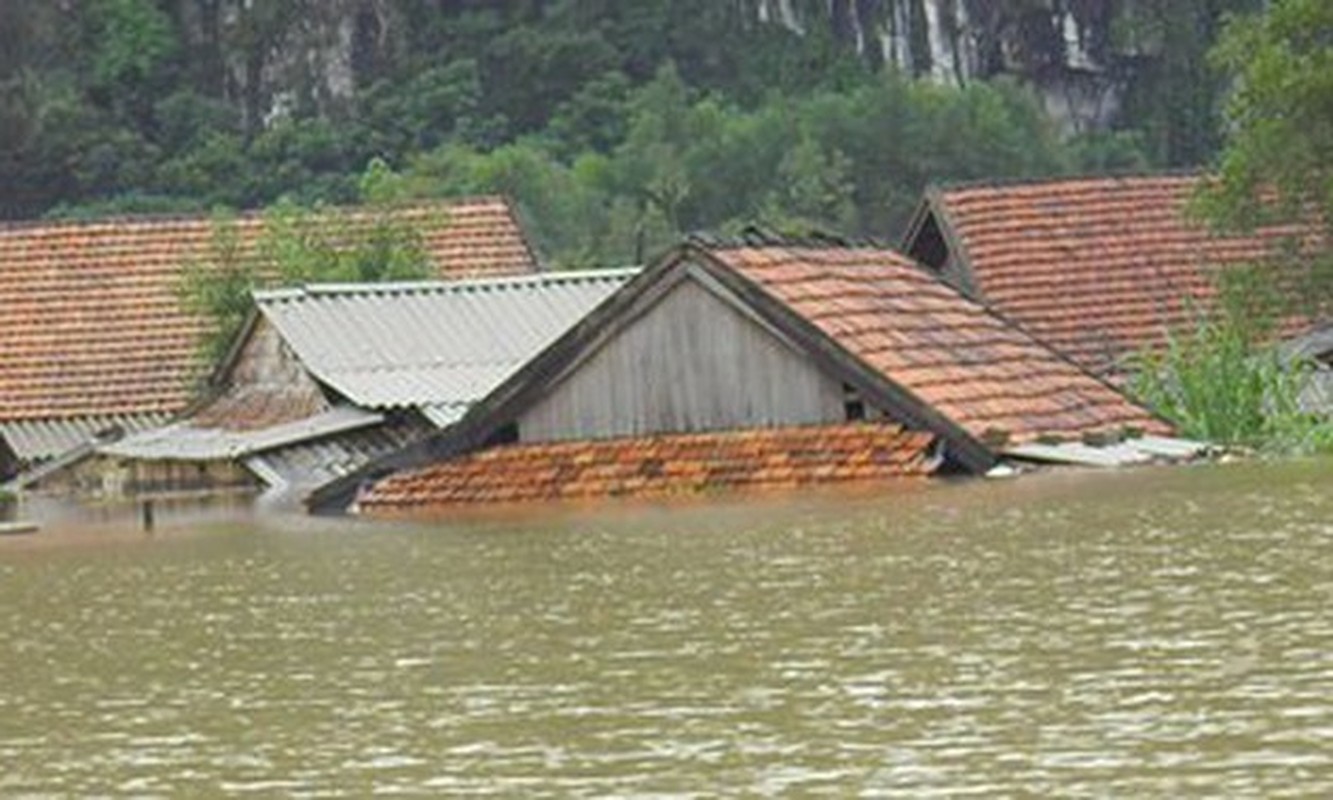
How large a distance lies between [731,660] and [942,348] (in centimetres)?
1464

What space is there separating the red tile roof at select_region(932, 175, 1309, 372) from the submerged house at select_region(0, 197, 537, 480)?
5.27 meters

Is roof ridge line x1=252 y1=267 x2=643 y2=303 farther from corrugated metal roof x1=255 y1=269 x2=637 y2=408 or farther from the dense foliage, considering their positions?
the dense foliage

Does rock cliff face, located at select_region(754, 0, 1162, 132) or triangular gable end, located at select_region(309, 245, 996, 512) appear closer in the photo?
triangular gable end, located at select_region(309, 245, 996, 512)

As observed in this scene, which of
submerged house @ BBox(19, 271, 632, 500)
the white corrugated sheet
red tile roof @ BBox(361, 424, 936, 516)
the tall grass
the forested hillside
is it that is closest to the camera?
the white corrugated sheet

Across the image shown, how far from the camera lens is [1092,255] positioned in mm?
44125

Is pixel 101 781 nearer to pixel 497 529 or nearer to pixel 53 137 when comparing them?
pixel 497 529

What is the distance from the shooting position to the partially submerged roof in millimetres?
36250

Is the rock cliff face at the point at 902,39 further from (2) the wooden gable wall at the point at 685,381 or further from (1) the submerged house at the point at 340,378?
(2) the wooden gable wall at the point at 685,381

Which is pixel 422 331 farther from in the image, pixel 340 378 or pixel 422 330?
pixel 340 378

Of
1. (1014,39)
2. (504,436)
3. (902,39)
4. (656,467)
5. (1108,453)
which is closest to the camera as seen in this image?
(1108,453)

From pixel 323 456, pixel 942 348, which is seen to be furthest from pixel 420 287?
pixel 942 348

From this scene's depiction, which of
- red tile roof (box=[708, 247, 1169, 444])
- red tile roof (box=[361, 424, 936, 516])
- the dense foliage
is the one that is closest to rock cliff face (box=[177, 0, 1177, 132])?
the dense foliage

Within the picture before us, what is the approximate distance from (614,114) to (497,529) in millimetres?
52600

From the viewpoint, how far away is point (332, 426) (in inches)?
1428
